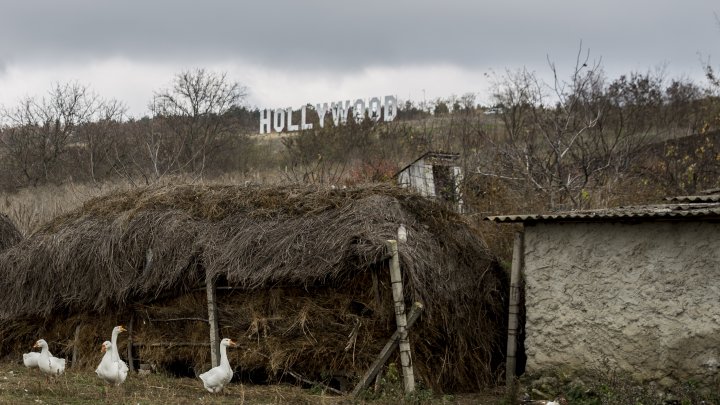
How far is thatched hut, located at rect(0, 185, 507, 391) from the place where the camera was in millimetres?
10703

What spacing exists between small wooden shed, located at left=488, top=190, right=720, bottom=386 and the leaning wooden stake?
4.86 feet

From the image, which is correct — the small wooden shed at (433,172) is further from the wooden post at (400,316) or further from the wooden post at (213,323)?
the wooden post at (400,316)

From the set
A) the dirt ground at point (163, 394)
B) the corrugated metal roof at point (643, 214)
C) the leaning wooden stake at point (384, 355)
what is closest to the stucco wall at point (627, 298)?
the corrugated metal roof at point (643, 214)

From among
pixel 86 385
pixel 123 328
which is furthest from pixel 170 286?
pixel 86 385

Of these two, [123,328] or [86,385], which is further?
[123,328]

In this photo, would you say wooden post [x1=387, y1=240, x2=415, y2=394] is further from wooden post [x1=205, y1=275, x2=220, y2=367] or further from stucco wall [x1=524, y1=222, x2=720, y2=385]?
wooden post [x1=205, y1=275, x2=220, y2=367]

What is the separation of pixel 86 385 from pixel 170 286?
6.14ft

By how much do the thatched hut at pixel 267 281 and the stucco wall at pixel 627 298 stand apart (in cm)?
137

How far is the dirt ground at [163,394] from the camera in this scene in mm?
9969

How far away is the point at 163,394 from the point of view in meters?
10.5

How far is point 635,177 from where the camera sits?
19594mm

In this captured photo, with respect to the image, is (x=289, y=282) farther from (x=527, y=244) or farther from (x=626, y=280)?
(x=626, y=280)

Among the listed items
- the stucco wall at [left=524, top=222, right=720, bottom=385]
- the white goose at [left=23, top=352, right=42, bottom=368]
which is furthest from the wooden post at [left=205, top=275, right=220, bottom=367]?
the stucco wall at [left=524, top=222, right=720, bottom=385]

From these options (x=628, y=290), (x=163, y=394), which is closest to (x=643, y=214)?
(x=628, y=290)
